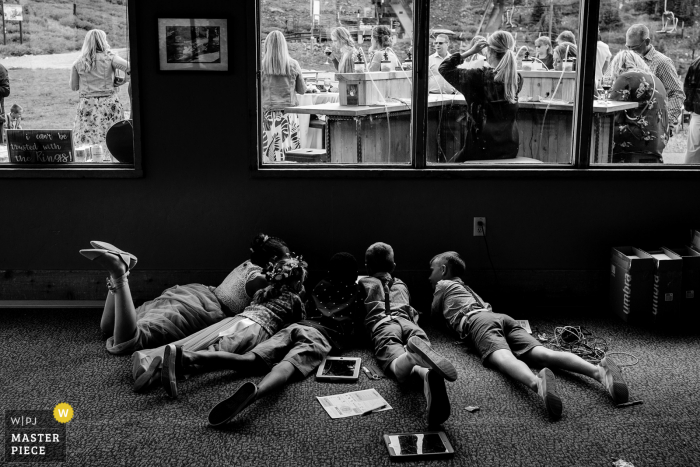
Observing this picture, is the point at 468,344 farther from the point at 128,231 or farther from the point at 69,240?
the point at 69,240

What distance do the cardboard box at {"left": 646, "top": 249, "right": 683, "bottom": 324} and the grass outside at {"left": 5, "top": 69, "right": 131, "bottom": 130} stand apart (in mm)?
3429

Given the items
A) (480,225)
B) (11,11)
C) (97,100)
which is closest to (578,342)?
(480,225)

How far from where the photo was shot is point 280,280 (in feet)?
13.1

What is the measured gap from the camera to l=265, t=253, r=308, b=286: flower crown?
3967mm

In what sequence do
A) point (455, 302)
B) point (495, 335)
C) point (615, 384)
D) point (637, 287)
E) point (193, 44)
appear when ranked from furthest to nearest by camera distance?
point (193, 44) → point (637, 287) → point (455, 302) → point (495, 335) → point (615, 384)

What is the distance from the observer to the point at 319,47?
4.59 meters

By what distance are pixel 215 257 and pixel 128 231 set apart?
0.58 metres

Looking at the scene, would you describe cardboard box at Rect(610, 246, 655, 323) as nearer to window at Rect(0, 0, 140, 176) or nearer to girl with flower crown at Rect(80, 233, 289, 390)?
girl with flower crown at Rect(80, 233, 289, 390)

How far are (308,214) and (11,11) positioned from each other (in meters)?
2.26

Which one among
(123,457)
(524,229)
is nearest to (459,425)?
(123,457)

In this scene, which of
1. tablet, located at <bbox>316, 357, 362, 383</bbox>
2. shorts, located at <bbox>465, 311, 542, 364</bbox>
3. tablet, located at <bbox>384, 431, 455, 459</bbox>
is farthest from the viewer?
shorts, located at <bbox>465, 311, 542, 364</bbox>

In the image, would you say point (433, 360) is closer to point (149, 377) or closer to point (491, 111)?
point (149, 377)

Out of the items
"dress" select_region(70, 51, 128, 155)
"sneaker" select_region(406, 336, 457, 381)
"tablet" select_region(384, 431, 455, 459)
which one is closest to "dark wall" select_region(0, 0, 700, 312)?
"dress" select_region(70, 51, 128, 155)

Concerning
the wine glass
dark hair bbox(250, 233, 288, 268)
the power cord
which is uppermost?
the wine glass
